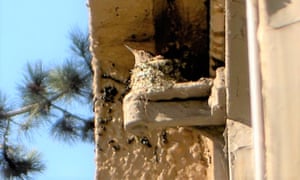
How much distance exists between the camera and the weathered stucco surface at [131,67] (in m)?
5.26

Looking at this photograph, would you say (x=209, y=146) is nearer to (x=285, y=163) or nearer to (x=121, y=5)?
(x=121, y=5)

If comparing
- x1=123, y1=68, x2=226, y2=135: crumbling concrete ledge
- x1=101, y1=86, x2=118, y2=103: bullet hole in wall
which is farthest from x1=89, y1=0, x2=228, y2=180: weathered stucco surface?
x1=123, y1=68, x2=226, y2=135: crumbling concrete ledge

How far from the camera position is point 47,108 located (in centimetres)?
923

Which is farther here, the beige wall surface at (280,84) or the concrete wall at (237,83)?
the concrete wall at (237,83)

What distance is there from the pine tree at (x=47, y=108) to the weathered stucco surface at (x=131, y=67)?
3.51 m

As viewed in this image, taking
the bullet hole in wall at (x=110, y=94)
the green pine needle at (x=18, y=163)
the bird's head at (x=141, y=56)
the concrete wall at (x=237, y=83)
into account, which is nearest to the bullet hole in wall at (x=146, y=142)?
the bullet hole in wall at (x=110, y=94)

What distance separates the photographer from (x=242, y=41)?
418 centimetres

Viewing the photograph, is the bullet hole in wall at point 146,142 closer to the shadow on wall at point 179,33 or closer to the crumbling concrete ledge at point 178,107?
the shadow on wall at point 179,33

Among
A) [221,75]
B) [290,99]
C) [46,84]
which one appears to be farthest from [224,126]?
[46,84]

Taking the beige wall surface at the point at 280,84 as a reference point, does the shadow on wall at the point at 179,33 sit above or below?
above

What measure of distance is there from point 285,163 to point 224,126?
836 millimetres

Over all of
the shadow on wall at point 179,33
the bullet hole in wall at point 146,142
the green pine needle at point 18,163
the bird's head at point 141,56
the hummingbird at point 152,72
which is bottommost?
the bullet hole in wall at point 146,142

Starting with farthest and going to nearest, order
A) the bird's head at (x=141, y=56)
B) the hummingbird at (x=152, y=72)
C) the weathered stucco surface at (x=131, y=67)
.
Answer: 1. the weathered stucco surface at (x=131, y=67)
2. the bird's head at (x=141, y=56)
3. the hummingbird at (x=152, y=72)

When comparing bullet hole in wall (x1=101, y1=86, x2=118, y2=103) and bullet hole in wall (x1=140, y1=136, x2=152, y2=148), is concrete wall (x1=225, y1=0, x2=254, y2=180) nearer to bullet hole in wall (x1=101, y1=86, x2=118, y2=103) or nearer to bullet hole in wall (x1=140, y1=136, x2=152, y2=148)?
bullet hole in wall (x1=140, y1=136, x2=152, y2=148)
